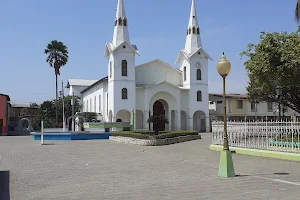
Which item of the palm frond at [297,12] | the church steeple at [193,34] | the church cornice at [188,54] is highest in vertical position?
the church steeple at [193,34]

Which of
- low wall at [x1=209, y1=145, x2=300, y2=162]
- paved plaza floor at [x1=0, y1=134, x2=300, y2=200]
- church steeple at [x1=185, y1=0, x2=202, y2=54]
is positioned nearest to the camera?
paved plaza floor at [x1=0, y1=134, x2=300, y2=200]

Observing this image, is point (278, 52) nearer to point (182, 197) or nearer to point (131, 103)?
point (182, 197)

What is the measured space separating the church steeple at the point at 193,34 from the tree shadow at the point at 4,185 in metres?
36.6

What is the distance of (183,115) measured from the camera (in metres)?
46.2

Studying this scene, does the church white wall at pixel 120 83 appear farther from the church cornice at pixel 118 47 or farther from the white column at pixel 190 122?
the white column at pixel 190 122

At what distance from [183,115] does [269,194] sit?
1527 inches

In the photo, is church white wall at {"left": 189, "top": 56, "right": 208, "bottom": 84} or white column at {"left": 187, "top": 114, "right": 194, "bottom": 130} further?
church white wall at {"left": 189, "top": 56, "right": 208, "bottom": 84}

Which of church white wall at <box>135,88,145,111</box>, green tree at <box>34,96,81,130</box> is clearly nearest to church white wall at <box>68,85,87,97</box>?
green tree at <box>34,96,81,130</box>

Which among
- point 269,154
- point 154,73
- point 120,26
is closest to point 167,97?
point 154,73

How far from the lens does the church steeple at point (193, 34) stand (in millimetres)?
45188

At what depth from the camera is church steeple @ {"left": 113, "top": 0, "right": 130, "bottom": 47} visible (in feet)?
139

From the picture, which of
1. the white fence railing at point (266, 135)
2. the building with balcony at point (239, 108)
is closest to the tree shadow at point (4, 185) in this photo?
the white fence railing at point (266, 135)

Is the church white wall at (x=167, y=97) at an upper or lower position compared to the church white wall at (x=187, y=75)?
lower

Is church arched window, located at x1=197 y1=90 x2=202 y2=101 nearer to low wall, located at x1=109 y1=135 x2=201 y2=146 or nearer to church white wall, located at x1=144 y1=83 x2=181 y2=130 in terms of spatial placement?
church white wall, located at x1=144 y1=83 x2=181 y2=130
